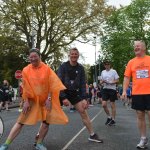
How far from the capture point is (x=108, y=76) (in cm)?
1293

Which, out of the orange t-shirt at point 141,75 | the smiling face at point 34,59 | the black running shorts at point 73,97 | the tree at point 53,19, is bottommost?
the black running shorts at point 73,97

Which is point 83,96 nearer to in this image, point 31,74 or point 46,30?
point 31,74

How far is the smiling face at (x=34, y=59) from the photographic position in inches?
312

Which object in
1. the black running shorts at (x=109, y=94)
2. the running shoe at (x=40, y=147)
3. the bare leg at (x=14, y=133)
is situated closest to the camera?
the bare leg at (x=14, y=133)

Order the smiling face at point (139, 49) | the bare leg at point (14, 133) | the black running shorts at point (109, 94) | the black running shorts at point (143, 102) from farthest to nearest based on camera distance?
1. the black running shorts at point (109, 94)
2. the smiling face at point (139, 49)
3. the black running shorts at point (143, 102)
4. the bare leg at point (14, 133)

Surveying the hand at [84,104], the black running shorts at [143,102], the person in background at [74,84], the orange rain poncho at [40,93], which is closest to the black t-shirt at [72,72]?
the person in background at [74,84]

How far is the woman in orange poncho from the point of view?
784 cm

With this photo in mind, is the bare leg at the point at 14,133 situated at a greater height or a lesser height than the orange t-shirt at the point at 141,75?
lesser

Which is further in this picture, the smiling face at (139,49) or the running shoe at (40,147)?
the smiling face at (139,49)

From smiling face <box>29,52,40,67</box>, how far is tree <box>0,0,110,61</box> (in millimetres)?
33643

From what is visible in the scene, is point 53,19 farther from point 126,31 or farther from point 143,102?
point 143,102

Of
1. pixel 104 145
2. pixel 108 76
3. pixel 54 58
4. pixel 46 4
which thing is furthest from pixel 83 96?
pixel 54 58

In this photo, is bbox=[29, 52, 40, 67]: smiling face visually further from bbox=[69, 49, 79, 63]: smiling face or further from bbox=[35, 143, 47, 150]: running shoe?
bbox=[35, 143, 47, 150]: running shoe

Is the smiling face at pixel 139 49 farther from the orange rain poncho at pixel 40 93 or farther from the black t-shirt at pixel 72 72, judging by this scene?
the orange rain poncho at pixel 40 93
